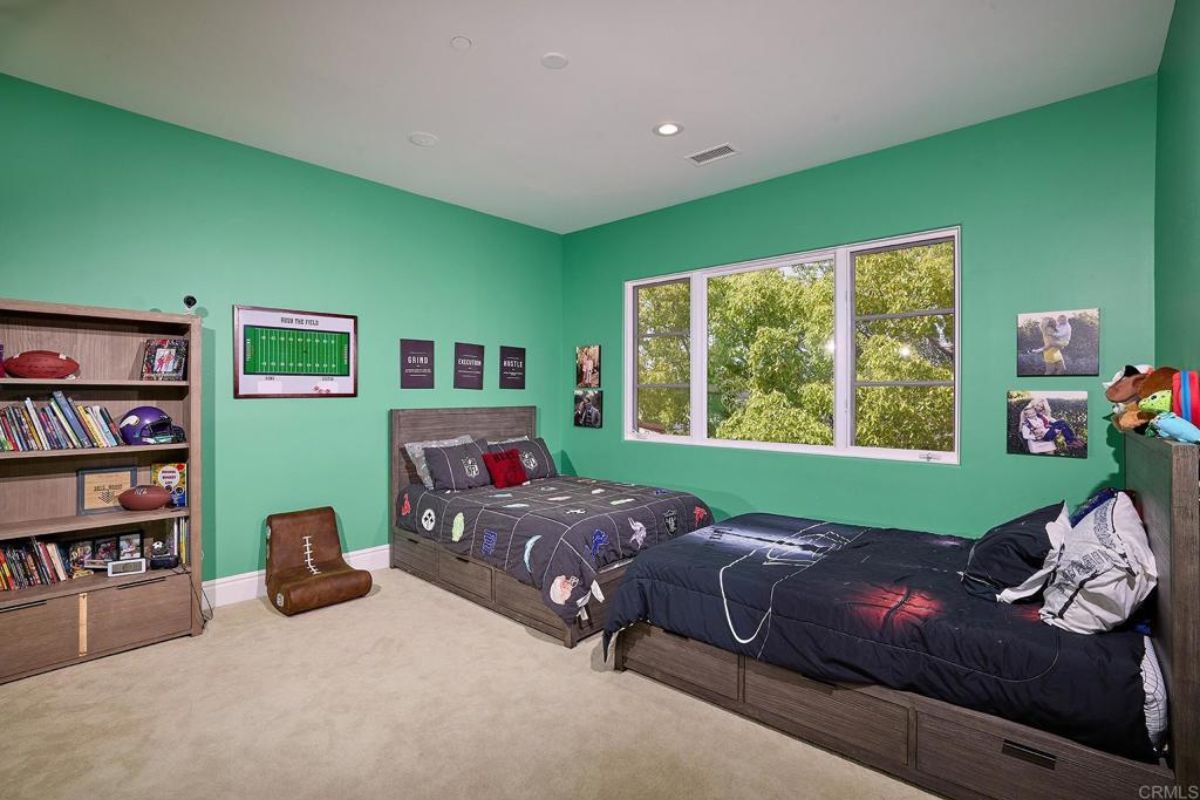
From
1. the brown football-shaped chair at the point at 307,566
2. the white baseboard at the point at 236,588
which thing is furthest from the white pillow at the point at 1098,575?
the white baseboard at the point at 236,588

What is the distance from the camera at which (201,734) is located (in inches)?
89.3

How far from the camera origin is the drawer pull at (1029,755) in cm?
173

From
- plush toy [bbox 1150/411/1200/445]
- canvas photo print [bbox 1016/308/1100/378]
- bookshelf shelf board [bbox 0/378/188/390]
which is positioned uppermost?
canvas photo print [bbox 1016/308/1100/378]

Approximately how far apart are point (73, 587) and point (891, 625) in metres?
3.59

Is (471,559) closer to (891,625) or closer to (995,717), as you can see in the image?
(891,625)

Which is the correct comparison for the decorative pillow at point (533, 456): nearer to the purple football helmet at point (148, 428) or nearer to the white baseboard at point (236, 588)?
the white baseboard at point (236, 588)

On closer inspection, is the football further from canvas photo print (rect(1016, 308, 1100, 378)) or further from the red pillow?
canvas photo print (rect(1016, 308, 1100, 378))

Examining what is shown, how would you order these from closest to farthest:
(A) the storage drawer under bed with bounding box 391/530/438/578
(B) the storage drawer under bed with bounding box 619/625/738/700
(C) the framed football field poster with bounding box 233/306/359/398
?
(B) the storage drawer under bed with bounding box 619/625/738/700 → (C) the framed football field poster with bounding box 233/306/359/398 → (A) the storage drawer under bed with bounding box 391/530/438/578

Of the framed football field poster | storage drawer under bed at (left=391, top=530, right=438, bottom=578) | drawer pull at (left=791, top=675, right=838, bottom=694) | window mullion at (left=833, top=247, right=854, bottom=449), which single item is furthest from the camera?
storage drawer under bed at (left=391, top=530, right=438, bottom=578)

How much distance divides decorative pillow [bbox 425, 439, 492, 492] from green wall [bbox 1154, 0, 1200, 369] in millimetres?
3832

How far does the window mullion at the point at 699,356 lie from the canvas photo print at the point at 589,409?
0.93 metres

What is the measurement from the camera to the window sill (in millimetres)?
3424

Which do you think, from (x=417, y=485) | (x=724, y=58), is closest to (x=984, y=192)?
(x=724, y=58)

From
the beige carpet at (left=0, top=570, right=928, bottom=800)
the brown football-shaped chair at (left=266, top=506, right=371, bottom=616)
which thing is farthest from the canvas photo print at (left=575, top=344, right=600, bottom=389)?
the beige carpet at (left=0, top=570, right=928, bottom=800)
